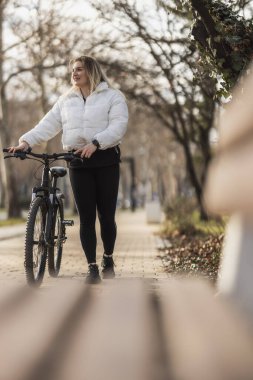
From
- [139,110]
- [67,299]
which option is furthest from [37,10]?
[67,299]

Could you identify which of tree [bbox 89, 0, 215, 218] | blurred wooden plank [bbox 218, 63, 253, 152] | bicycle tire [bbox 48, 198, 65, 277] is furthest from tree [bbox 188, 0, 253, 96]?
tree [bbox 89, 0, 215, 218]

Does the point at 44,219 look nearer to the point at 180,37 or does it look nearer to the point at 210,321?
the point at 210,321

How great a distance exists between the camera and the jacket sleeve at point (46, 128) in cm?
662

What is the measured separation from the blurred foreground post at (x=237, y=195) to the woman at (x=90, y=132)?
3.34 meters

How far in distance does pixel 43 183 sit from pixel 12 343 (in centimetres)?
345

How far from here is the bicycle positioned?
5.92 metres

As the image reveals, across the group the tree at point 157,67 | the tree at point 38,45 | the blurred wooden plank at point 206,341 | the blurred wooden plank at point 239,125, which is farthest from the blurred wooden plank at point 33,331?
the tree at point 38,45

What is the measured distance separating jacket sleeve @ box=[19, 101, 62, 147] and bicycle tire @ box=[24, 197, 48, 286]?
0.62m

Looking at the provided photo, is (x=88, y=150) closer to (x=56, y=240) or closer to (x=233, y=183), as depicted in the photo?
(x=56, y=240)

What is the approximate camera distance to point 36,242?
6.04 metres

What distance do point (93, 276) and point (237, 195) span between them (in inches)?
154

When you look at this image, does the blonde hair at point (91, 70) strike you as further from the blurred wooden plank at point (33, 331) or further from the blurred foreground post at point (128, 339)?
the blurred foreground post at point (128, 339)

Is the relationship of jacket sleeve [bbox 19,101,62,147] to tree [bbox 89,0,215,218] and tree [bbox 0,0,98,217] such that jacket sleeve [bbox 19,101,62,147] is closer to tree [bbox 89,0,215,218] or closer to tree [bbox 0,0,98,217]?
tree [bbox 89,0,215,218]

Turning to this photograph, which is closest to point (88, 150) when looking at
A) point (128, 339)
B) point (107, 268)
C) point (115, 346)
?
point (107, 268)
